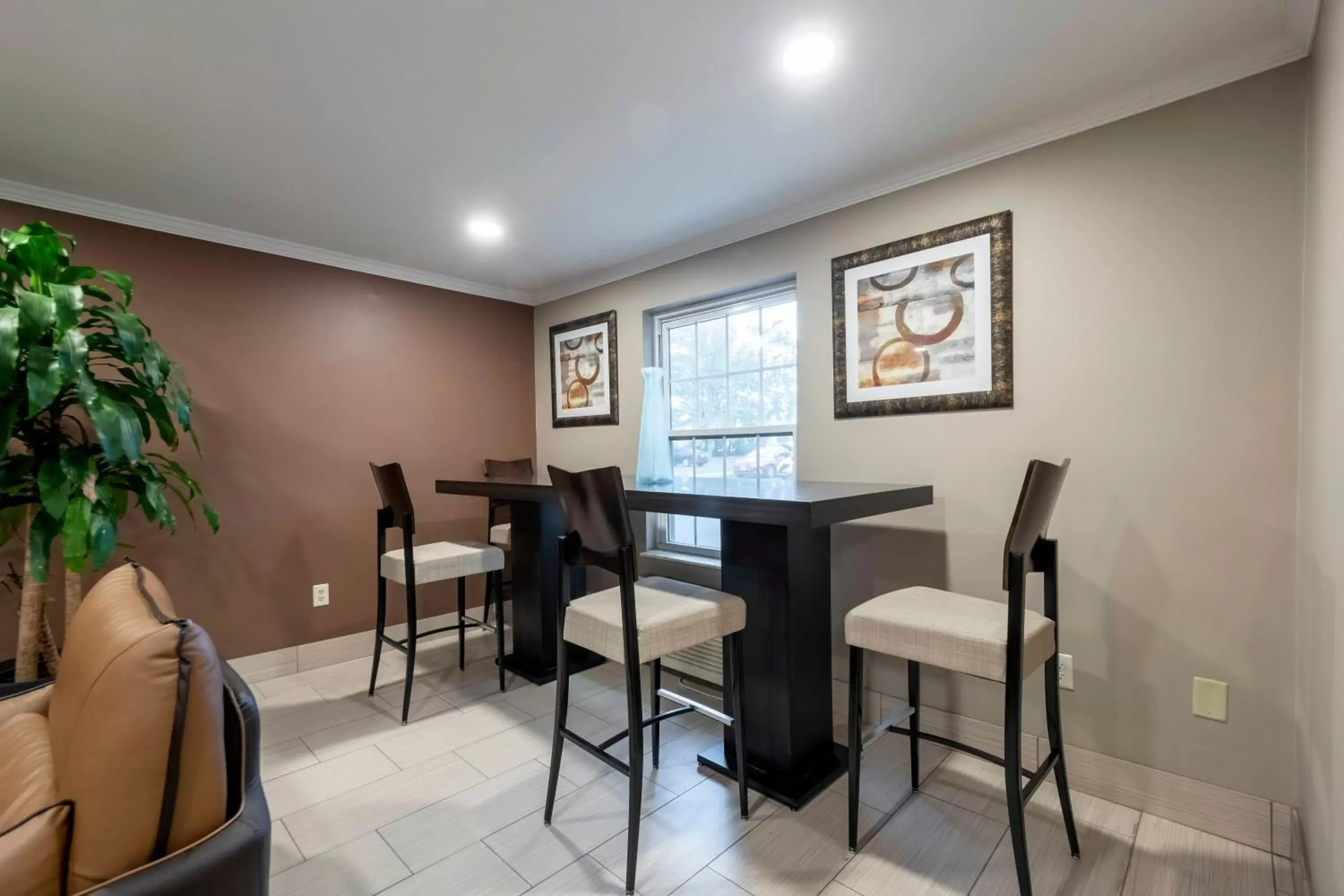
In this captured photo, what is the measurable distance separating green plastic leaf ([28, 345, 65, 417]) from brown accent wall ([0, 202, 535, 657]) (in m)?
1.09

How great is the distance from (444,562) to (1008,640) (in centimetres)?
220

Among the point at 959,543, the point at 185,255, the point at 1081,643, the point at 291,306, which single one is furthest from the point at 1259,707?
the point at 185,255

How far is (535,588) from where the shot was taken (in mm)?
2941

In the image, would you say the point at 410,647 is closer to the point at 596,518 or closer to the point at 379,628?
the point at 379,628

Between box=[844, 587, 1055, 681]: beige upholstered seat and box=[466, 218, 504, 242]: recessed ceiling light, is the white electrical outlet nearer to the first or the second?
box=[844, 587, 1055, 681]: beige upholstered seat

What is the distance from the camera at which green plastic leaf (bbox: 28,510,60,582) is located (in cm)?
183

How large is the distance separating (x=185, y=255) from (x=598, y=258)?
6.40 ft

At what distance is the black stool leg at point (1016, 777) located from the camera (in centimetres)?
141

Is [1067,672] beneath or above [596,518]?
beneath

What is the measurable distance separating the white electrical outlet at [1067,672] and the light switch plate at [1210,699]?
303 mm

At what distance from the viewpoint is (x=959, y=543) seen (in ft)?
7.20

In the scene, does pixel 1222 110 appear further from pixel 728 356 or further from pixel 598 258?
pixel 598 258

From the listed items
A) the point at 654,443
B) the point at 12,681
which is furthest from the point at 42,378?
the point at 654,443

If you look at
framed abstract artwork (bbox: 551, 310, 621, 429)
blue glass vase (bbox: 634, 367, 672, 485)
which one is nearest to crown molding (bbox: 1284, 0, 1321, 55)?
blue glass vase (bbox: 634, 367, 672, 485)
